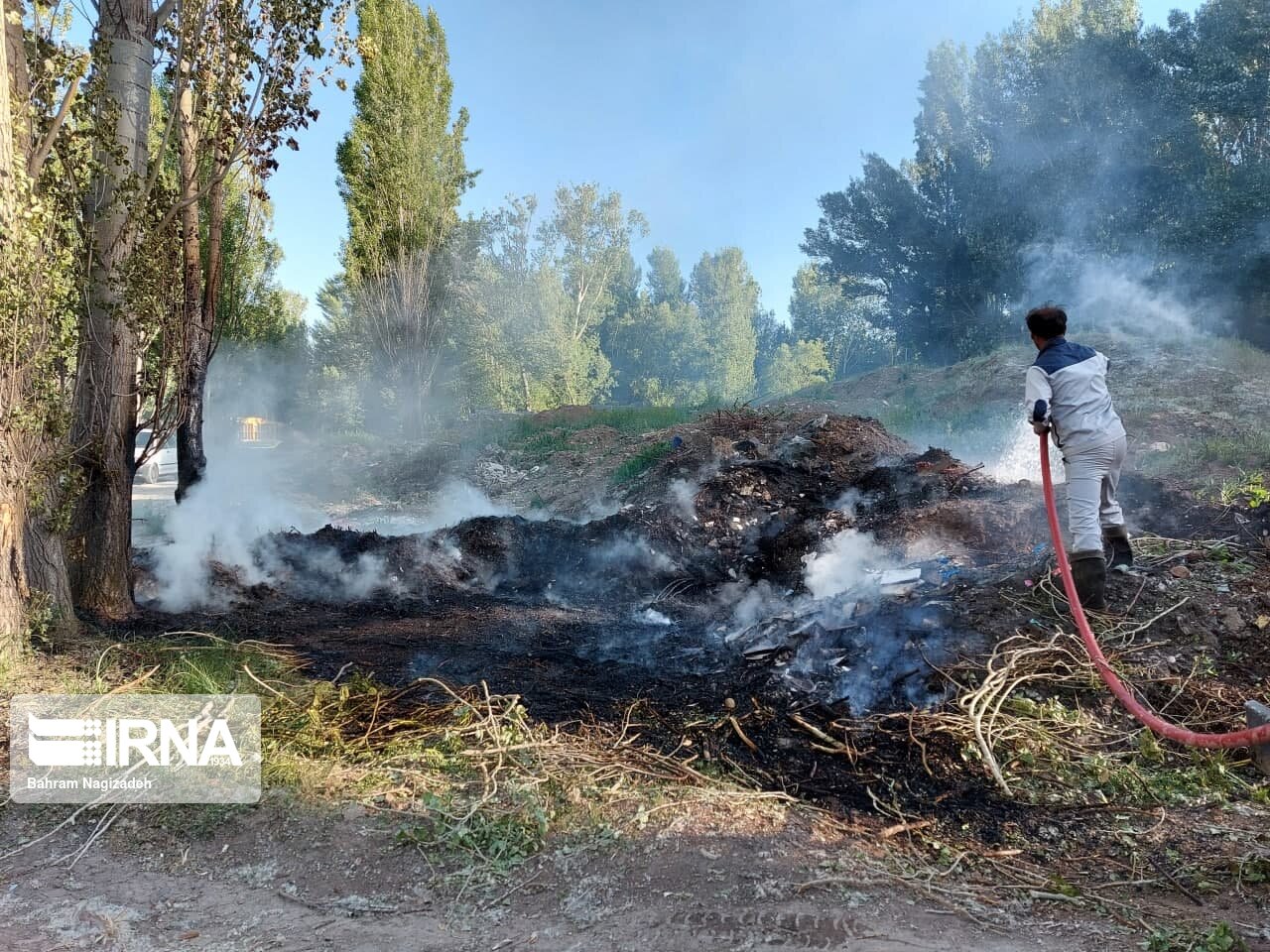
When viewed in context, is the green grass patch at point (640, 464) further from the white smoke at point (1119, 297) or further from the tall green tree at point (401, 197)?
the white smoke at point (1119, 297)

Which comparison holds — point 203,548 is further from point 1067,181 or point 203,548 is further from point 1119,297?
point 1067,181

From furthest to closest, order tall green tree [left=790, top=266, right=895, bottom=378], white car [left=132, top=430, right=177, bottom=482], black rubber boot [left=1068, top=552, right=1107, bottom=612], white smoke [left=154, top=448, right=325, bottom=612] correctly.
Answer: tall green tree [left=790, top=266, right=895, bottom=378] < white car [left=132, top=430, right=177, bottom=482] < white smoke [left=154, top=448, right=325, bottom=612] < black rubber boot [left=1068, top=552, right=1107, bottom=612]

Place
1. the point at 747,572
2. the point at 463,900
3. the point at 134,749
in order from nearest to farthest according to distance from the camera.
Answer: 1. the point at 463,900
2. the point at 134,749
3. the point at 747,572

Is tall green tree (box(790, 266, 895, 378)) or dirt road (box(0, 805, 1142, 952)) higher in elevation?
tall green tree (box(790, 266, 895, 378))

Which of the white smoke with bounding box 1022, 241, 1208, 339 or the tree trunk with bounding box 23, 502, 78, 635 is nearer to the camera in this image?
the tree trunk with bounding box 23, 502, 78, 635

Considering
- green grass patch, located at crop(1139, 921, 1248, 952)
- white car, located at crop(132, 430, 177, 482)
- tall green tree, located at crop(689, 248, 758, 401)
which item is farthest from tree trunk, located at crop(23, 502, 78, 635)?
tall green tree, located at crop(689, 248, 758, 401)

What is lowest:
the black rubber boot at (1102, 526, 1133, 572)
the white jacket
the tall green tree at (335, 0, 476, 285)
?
the black rubber boot at (1102, 526, 1133, 572)

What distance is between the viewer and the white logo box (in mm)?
3510

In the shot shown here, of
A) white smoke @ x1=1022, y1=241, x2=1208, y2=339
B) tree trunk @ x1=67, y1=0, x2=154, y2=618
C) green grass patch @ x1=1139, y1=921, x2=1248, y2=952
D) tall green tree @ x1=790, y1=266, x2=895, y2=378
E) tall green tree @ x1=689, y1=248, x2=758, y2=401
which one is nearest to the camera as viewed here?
green grass patch @ x1=1139, y1=921, x2=1248, y2=952

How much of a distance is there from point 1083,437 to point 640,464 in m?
10.8

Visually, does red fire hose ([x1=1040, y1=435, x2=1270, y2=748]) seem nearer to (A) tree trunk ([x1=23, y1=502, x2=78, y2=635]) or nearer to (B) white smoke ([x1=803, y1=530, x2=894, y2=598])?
(B) white smoke ([x1=803, y1=530, x2=894, y2=598])

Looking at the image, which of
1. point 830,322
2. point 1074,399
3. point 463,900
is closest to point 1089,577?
point 1074,399

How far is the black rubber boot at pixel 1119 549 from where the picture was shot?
514cm

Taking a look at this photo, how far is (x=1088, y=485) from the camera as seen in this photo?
481 centimetres
